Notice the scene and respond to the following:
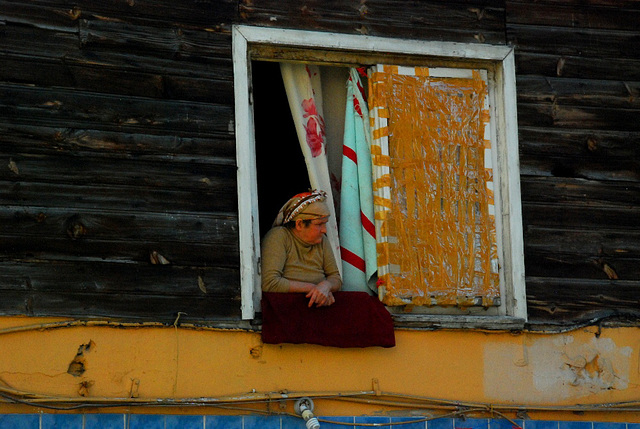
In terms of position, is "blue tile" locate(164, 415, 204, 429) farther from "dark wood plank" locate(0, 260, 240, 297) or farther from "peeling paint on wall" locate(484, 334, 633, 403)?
"peeling paint on wall" locate(484, 334, 633, 403)

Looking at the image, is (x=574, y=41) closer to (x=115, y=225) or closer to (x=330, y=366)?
(x=330, y=366)

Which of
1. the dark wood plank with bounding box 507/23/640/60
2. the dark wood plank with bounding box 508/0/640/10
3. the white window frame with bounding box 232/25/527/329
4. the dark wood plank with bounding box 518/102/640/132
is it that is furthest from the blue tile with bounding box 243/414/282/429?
the dark wood plank with bounding box 508/0/640/10

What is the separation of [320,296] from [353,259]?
1.83ft

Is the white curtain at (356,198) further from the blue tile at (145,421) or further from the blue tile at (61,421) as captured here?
the blue tile at (61,421)

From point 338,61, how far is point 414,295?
1.44 meters

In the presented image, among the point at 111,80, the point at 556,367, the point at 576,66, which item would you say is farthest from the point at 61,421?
the point at 576,66

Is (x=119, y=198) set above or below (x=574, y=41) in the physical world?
below

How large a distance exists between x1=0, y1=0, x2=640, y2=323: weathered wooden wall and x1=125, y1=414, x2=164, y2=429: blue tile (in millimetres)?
529

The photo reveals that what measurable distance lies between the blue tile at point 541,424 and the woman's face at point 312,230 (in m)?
1.58

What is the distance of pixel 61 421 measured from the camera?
528 cm

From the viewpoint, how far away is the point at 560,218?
627 centimetres

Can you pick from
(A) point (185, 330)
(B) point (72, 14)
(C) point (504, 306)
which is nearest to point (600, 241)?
(C) point (504, 306)

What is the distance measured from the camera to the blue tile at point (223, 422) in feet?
18.0

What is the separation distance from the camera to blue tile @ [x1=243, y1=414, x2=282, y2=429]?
5.53 metres
